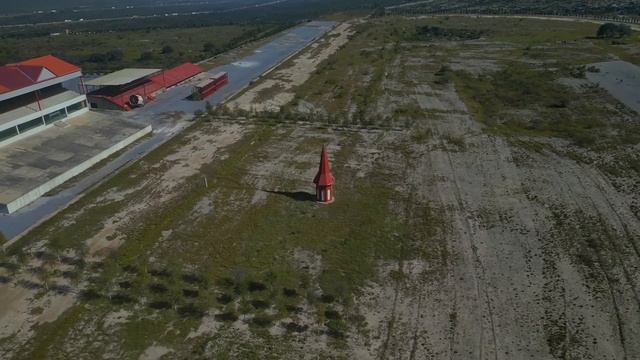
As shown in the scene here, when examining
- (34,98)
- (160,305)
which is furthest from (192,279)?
(34,98)

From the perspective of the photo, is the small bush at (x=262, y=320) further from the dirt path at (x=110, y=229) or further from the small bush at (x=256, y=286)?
the dirt path at (x=110, y=229)

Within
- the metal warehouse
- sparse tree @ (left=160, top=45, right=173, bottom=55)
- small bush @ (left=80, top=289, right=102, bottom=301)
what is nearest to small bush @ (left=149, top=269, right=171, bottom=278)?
small bush @ (left=80, top=289, right=102, bottom=301)

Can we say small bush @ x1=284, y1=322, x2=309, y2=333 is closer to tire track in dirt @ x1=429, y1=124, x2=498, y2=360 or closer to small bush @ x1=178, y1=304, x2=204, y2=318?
small bush @ x1=178, y1=304, x2=204, y2=318

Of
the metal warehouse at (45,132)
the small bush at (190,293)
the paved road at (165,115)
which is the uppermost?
the metal warehouse at (45,132)

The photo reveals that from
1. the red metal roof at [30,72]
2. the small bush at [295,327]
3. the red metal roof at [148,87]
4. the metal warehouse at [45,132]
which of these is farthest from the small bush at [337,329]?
the red metal roof at [148,87]

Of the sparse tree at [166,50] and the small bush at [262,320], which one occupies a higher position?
the sparse tree at [166,50]
